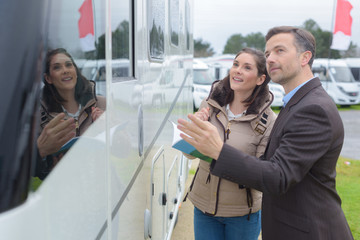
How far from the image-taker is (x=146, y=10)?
72.7 inches

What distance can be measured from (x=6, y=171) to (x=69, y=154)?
208 mm

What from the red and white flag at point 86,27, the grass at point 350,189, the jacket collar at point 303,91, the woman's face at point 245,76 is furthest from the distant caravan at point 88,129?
the grass at point 350,189

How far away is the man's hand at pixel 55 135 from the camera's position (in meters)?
0.86

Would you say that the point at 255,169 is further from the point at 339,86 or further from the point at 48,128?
the point at 339,86

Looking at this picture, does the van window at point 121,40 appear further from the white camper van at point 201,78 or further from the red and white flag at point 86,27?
the white camper van at point 201,78

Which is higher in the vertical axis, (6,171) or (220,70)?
(6,171)

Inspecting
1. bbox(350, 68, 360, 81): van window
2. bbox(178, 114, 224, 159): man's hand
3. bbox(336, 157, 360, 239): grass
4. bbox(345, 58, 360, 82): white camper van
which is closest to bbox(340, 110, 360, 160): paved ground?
bbox(336, 157, 360, 239): grass

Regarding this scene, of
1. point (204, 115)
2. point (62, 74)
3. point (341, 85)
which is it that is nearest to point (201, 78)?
point (341, 85)

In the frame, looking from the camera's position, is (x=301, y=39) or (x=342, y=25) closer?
(x=301, y=39)

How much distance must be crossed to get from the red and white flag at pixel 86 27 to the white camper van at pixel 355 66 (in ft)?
58.3

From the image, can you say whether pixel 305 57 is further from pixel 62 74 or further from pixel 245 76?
pixel 62 74

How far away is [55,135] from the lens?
91cm

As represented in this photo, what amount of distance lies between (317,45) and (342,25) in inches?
929

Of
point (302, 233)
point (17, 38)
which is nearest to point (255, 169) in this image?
point (302, 233)
